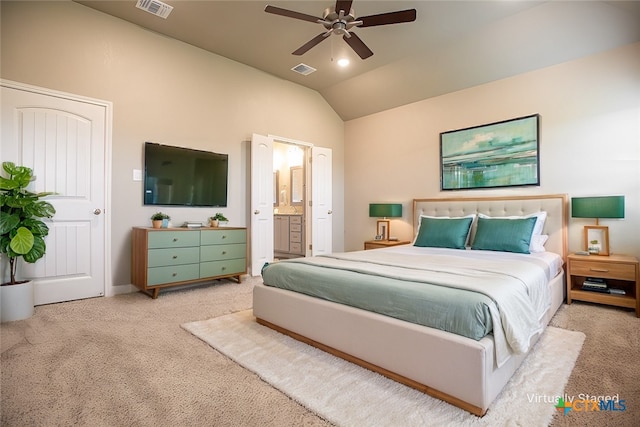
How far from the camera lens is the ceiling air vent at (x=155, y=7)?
128 inches

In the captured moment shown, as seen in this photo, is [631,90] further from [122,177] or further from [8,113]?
[8,113]

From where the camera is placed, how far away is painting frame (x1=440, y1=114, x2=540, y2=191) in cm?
387

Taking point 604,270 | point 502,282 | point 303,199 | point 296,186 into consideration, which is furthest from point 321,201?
point 502,282

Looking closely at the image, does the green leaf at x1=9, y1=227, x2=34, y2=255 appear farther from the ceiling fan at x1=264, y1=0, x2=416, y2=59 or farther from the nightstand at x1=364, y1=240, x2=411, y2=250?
the nightstand at x1=364, y1=240, x2=411, y2=250

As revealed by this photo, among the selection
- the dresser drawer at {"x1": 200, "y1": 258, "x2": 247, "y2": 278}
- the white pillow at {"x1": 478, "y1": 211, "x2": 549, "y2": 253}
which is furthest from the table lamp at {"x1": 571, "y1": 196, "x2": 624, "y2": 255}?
the dresser drawer at {"x1": 200, "y1": 258, "x2": 247, "y2": 278}

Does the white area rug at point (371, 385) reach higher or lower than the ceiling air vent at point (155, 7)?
lower

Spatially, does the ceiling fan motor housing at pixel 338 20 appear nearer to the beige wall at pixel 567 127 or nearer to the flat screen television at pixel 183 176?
the flat screen television at pixel 183 176

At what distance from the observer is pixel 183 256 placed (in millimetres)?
3588

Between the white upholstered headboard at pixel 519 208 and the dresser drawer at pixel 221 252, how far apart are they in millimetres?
2805

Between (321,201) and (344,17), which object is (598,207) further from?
(321,201)

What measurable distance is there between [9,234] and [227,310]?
1949mm

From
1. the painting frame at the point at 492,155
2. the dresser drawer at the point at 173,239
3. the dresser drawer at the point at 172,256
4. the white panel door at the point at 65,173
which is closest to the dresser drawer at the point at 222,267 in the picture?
the dresser drawer at the point at 172,256

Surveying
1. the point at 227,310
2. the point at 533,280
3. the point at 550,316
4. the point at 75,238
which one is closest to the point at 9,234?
the point at 75,238

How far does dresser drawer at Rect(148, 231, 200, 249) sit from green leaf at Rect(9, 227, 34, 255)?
93 centimetres
